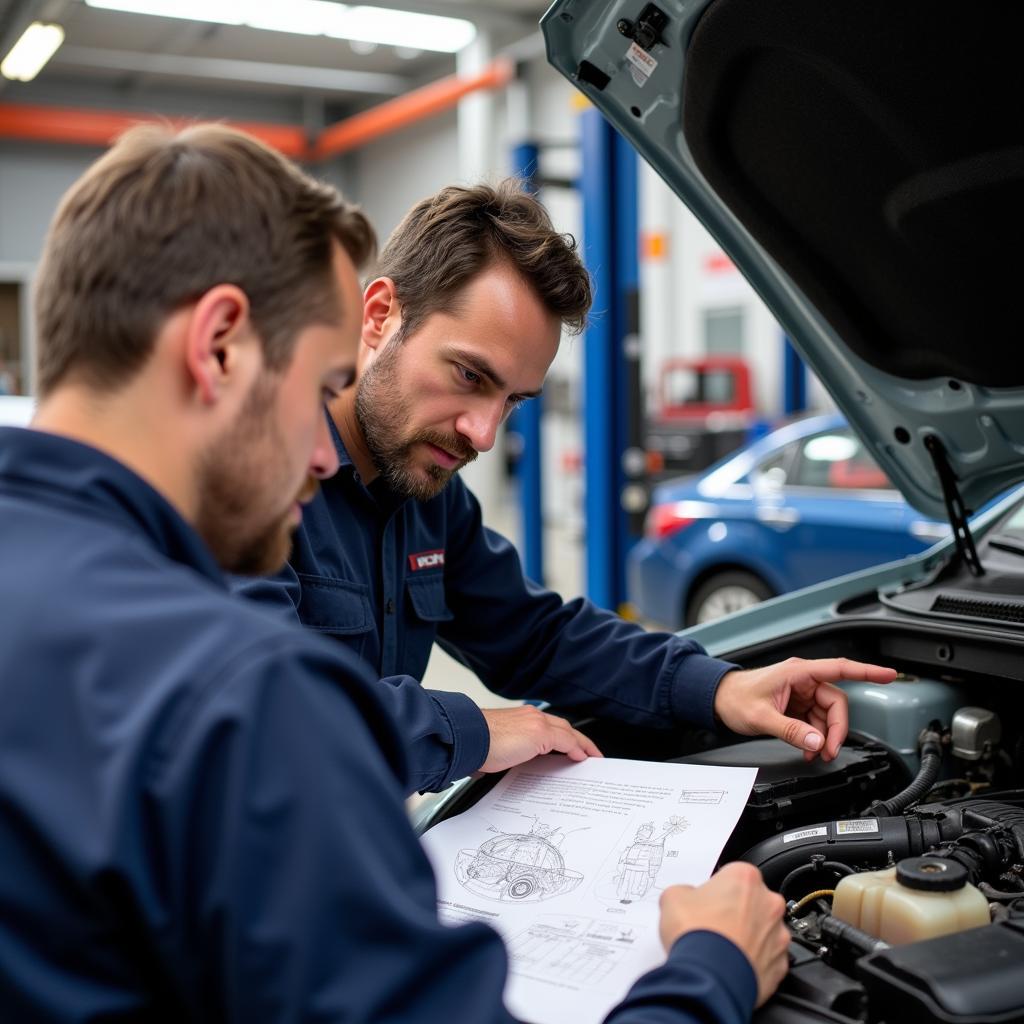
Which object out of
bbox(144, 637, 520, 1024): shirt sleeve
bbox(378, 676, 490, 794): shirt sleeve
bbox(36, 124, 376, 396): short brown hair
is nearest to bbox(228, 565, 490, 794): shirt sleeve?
bbox(378, 676, 490, 794): shirt sleeve

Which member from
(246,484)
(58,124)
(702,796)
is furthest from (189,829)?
(58,124)

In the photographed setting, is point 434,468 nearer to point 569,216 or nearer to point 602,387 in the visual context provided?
point 602,387

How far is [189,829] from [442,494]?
1.21 meters

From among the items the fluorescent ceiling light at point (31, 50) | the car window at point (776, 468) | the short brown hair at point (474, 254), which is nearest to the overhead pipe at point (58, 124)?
the fluorescent ceiling light at point (31, 50)

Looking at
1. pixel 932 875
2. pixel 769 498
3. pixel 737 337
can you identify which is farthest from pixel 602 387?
pixel 737 337

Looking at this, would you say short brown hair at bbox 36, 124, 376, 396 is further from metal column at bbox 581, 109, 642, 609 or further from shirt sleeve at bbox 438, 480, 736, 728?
metal column at bbox 581, 109, 642, 609

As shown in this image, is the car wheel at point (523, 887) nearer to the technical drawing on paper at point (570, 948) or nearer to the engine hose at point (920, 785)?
the technical drawing on paper at point (570, 948)

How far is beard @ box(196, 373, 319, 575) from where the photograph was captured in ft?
2.67

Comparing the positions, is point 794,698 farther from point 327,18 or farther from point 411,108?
point 411,108

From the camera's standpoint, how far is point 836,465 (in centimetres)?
460

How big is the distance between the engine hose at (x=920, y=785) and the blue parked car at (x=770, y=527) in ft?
8.55

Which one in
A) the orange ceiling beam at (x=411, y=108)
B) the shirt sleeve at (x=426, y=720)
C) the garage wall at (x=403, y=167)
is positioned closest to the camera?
the shirt sleeve at (x=426, y=720)

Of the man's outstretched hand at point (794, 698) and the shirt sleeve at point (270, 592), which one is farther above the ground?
the shirt sleeve at point (270, 592)

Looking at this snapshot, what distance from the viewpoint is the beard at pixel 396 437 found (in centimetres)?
163
